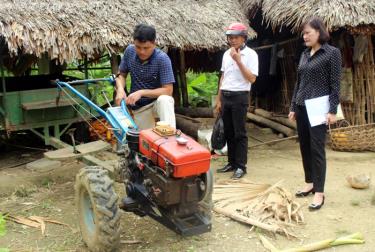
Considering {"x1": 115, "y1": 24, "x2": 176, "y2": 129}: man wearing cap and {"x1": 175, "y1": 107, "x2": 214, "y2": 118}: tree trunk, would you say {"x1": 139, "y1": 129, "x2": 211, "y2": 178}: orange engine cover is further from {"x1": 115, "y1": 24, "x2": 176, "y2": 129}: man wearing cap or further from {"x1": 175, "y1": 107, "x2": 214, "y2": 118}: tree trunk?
{"x1": 175, "y1": 107, "x2": 214, "y2": 118}: tree trunk

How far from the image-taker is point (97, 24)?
23.1ft

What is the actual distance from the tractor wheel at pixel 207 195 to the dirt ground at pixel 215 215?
1.39 feet

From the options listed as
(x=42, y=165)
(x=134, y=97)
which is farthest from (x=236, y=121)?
(x=42, y=165)

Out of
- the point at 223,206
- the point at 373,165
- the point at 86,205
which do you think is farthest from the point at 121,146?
the point at 373,165

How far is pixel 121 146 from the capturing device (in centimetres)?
438

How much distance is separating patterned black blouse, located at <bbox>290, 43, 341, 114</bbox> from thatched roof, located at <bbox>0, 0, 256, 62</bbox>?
324cm

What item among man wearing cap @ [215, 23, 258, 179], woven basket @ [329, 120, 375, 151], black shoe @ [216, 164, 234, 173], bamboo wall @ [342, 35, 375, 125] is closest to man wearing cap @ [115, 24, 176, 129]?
man wearing cap @ [215, 23, 258, 179]

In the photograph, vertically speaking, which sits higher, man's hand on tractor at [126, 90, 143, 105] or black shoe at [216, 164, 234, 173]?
man's hand on tractor at [126, 90, 143, 105]

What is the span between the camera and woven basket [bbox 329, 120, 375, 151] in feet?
24.8

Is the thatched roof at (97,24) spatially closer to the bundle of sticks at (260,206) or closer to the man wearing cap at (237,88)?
the man wearing cap at (237,88)

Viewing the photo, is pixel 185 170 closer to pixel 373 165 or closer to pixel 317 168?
pixel 317 168

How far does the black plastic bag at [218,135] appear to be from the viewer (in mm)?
6352

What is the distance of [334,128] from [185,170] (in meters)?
5.49

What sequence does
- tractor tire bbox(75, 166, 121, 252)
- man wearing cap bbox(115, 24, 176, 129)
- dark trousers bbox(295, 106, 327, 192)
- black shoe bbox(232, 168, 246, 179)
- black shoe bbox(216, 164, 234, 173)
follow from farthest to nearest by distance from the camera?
black shoe bbox(216, 164, 234, 173), black shoe bbox(232, 168, 246, 179), dark trousers bbox(295, 106, 327, 192), man wearing cap bbox(115, 24, 176, 129), tractor tire bbox(75, 166, 121, 252)
